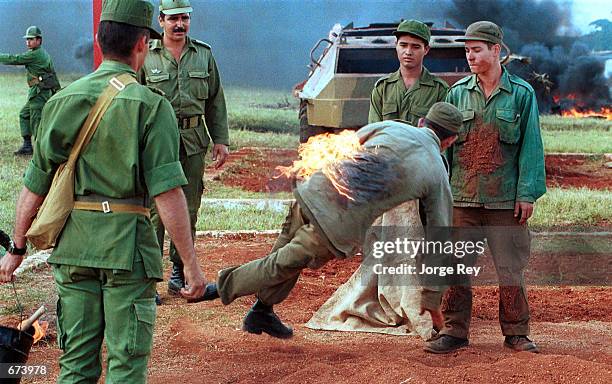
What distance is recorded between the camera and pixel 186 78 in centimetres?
742

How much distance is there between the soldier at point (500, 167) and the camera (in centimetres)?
620

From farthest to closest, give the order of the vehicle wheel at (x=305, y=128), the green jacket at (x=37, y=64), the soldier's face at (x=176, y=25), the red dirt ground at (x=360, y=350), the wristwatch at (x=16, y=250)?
the vehicle wheel at (x=305, y=128), the green jacket at (x=37, y=64), the soldier's face at (x=176, y=25), the red dirt ground at (x=360, y=350), the wristwatch at (x=16, y=250)

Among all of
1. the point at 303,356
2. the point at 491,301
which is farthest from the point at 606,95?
the point at 303,356

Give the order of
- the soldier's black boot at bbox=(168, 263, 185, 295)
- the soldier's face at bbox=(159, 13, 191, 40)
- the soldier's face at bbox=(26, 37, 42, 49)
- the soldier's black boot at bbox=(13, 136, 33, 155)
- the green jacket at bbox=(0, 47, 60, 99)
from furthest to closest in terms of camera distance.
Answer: the soldier's black boot at bbox=(13, 136, 33, 155), the green jacket at bbox=(0, 47, 60, 99), the soldier's face at bbox=(26, 37, 42, 49), the soldier's black boot at bbox=(168, 263, 185, 295), the soldier's face at bbox=(159, 13, 191, 40)

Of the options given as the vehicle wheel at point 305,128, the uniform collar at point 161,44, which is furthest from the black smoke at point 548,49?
the uniform collar at point 161,44

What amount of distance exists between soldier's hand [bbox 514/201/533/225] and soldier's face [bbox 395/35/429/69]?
127cm

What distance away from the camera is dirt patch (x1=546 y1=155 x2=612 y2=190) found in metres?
13.2

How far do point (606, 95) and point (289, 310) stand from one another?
801 centimetres

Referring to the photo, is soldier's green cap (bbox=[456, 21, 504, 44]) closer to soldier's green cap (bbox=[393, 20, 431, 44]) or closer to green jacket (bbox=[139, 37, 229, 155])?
soldier's green cap (bbox=[393, 20, 431, 44])

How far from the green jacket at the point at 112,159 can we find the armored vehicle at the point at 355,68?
24.0 feet

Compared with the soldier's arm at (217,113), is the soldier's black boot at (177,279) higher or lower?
lower

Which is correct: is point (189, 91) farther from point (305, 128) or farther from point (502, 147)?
point (305, 128)

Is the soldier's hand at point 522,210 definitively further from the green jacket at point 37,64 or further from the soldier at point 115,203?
the green jacket at point 37,64

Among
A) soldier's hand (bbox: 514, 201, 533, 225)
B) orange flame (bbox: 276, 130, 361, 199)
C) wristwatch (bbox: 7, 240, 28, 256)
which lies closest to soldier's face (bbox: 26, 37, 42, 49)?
orange flame (bbox: 276, 130, 361, 199)
